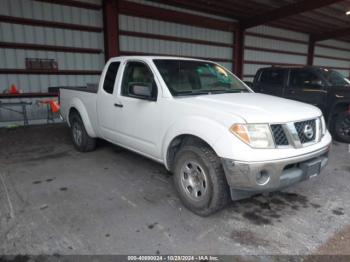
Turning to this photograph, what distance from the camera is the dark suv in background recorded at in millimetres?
6152

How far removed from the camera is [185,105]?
301 centimetres

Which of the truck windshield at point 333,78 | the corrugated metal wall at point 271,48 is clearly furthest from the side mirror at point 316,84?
the corrugated metal wall at point 271,48

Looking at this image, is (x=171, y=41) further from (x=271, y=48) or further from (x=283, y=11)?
(x=271, y=48)

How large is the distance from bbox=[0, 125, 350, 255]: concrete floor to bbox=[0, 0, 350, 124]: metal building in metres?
4.90

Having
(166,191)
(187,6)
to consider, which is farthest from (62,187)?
(187,6)

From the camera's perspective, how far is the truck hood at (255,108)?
2607 millimetres

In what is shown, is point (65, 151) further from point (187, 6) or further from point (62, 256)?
point (187, 6)

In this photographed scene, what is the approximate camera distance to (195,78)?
12.2ft

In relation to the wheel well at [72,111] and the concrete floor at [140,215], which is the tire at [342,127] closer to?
the concrete floor at [140,215]

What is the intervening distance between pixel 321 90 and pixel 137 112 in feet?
16.2

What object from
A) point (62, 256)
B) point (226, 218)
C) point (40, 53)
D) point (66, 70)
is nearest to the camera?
point (62, 256)

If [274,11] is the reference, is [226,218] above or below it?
below

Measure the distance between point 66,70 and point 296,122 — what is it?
8309 mm

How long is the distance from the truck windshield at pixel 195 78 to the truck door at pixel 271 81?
354cm
